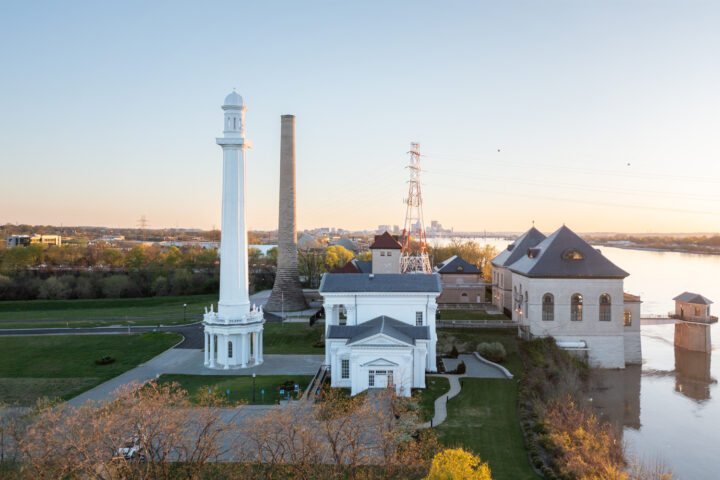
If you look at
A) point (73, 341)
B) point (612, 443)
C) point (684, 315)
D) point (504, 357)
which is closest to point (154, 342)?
point (73, 341)

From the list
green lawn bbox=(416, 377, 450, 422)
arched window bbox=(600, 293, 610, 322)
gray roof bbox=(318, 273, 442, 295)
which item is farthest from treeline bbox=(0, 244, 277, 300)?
arched window bbox=(600, 293, 610, 322)

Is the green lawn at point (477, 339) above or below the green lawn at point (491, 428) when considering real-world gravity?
above

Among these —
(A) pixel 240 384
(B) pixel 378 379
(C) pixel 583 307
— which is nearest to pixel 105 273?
(A) pixel 240 384

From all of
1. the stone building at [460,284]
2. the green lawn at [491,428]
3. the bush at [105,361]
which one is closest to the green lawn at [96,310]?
the bush at [105,361]

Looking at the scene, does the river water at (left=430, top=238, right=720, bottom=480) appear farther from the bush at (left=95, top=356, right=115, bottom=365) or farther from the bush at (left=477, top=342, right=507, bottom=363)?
the bush at (left=95, top=356, right=115, bottom=365)

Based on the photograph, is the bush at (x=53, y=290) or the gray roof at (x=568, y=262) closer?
the gray roof at (x=568, y=262)

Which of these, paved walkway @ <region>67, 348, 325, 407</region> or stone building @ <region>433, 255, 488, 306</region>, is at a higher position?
stone building @ <region>433, 255, 488, 306</region>

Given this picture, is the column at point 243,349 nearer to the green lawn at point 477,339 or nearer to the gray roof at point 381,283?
the gray roof at point 381,283

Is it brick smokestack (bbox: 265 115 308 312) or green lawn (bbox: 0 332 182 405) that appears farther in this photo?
brick smokestack (bbox: 265 115 308 312)
